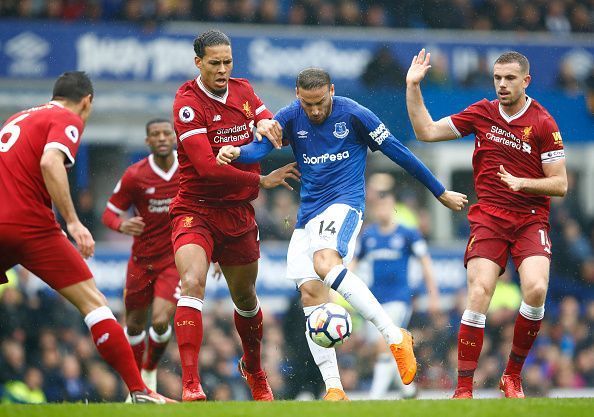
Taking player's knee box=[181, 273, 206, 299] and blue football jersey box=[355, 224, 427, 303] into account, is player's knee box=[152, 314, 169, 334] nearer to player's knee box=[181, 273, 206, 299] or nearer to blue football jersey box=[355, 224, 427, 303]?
player's knee box=[181, 273, 206, 299]

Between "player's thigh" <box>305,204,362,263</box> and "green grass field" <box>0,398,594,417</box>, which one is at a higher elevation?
"player's thigh" <box>305,204,362,263</box>

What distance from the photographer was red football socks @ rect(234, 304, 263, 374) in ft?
33.1

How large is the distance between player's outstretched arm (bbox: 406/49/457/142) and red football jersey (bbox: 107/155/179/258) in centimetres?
287

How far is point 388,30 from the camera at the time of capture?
19.3m

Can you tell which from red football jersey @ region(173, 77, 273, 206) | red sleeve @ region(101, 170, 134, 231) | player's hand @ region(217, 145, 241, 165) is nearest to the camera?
player's hand @ region(217, 145, 241, 165)

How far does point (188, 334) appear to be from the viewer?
9.03m

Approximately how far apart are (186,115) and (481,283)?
2748 mm

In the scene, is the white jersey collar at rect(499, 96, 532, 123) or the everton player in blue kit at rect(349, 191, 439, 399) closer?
the white jersey collar at rect(499, 96, 532, 123)

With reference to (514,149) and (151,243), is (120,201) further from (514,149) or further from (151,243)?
(514,149)

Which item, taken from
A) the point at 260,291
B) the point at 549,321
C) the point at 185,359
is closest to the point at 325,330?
the point at 185,359

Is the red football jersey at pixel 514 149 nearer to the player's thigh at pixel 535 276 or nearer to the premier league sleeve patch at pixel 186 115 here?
the player's thigh at pixel 535 276

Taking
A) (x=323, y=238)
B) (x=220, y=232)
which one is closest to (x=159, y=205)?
(x=220, y=232)

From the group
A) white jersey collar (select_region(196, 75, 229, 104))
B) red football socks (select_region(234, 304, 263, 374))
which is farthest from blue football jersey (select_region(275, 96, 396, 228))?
red football socks (select_region(234, 304, 263, 374))

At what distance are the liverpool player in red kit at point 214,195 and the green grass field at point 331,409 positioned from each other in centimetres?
93
